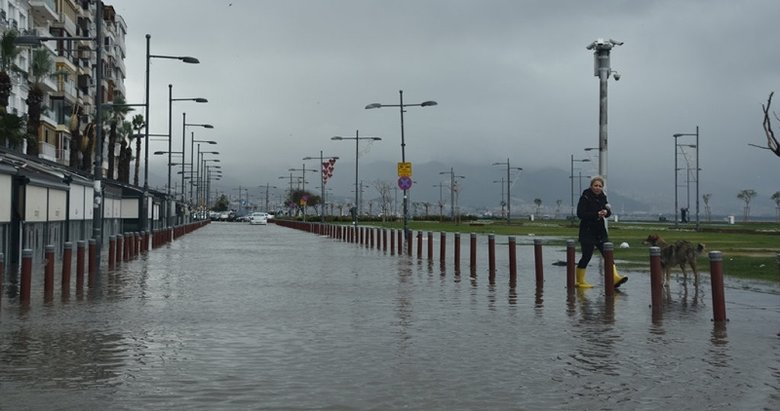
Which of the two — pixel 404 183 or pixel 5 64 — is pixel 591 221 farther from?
pixel 5 64

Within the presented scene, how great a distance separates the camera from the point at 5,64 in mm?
51094

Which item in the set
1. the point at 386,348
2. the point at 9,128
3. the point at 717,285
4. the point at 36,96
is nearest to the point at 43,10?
the point at 36,96

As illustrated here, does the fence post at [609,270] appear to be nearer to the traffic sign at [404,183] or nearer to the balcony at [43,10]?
the traffic sign at [404,183]

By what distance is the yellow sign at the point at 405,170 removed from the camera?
42.9 metres

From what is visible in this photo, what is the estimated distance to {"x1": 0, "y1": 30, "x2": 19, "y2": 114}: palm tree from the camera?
46.1 meters

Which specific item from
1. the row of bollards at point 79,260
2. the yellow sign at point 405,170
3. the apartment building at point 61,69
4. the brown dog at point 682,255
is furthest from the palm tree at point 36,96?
the brown dog at point 682,255

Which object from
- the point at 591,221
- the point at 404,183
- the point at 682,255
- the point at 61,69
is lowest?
the point at 682,255

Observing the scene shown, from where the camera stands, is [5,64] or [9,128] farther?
[5,64]

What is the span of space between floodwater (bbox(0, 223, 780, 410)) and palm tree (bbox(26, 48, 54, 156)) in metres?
39.1

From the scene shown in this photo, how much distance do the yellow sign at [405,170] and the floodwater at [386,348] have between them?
24.4 meters

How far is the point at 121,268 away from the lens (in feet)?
79.5

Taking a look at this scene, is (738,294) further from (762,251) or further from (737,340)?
(762,251)

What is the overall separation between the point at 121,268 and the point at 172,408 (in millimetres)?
17762

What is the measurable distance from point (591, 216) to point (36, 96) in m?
47.2
